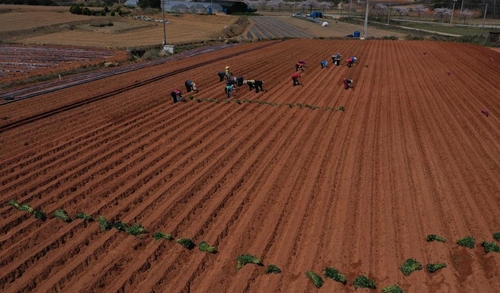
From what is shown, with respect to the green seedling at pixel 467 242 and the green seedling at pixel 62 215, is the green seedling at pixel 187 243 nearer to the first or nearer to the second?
the green seedling at pixel 62 215

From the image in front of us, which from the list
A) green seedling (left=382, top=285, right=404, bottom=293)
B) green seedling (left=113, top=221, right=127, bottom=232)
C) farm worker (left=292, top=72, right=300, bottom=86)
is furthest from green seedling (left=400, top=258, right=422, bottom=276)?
farm worker (left=292, top=72, right=300, bottom=86)

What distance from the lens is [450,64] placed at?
98.3ft

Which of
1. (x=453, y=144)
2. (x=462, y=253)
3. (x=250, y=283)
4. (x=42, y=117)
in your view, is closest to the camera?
(x=250, y=283)

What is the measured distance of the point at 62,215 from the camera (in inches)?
368

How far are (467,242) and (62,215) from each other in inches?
348

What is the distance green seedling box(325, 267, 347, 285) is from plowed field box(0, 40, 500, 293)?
0.13 metres

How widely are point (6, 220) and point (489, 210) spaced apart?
1133 centimetres

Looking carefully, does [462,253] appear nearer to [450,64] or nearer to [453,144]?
[453,144]

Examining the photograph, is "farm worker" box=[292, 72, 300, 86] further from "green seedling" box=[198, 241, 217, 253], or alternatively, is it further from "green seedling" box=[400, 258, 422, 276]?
"green seedling" box=[400, 258, 422, 276]

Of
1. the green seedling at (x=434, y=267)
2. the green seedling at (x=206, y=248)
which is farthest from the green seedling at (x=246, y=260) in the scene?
the green seedling at (x=434, y=267)

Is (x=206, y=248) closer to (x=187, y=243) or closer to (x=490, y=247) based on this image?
(x=187, y=243)

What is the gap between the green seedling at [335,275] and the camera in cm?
757

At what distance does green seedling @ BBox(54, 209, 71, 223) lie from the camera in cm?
926

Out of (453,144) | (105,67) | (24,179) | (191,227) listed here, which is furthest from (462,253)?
(105,67)
